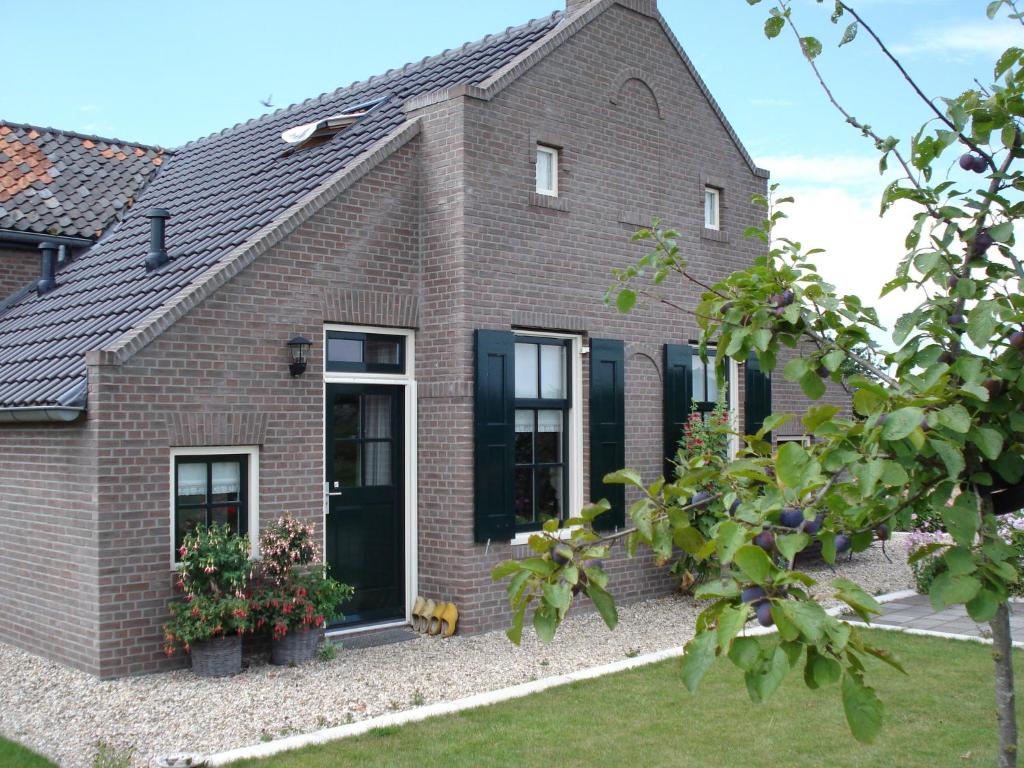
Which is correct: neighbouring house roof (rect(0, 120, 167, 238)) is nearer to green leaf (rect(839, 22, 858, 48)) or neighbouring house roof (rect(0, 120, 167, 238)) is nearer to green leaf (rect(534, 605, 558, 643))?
green leaf (rect(839, 22, 858, 48))

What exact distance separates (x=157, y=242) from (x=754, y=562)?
29.1 ft

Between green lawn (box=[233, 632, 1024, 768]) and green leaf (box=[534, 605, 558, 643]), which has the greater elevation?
green leaf (box=[534, 605, 558, 643])

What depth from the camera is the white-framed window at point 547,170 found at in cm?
1076

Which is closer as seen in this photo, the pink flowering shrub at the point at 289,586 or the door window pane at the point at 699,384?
the pink flowering shrub at the point at 289,586

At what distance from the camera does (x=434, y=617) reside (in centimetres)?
974

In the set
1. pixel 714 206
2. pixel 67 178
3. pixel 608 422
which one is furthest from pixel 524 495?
pixel 67 178

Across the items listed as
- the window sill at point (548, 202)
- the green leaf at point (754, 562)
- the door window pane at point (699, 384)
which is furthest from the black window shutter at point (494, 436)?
the green leaf at point (754, 562)

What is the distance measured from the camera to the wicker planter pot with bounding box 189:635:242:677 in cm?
795

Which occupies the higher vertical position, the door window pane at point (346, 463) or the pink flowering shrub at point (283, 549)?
the door window pane at point (346, 463)

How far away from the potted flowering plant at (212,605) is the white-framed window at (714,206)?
7461 mm

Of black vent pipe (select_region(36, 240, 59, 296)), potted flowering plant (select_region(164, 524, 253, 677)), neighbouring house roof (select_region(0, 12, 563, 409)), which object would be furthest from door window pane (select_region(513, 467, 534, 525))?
black vent pipe (select_region(36, 240, 59, 296))

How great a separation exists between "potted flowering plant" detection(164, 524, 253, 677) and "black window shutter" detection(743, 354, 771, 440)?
7082 mm

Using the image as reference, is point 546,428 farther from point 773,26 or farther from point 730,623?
point 730,623

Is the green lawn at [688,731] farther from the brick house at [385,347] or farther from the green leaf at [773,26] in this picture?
the green leaf at [773,26]
